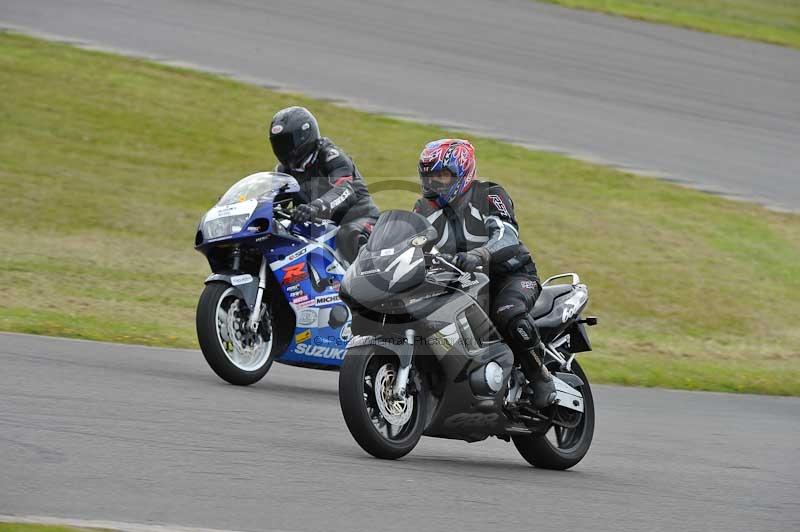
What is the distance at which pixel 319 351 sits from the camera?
9891mm

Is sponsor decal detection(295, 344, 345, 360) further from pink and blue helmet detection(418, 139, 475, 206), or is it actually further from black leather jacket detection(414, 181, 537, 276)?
pink and blue helmet detection(418, 139, 475, 206)

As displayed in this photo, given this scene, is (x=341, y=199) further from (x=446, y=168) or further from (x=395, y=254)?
(x=395, y=254)

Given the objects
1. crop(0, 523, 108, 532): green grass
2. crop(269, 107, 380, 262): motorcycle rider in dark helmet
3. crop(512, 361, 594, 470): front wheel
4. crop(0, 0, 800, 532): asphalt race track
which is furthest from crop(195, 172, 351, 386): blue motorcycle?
crop(0, 523, 108, 532): green grass

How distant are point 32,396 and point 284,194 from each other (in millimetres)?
2839

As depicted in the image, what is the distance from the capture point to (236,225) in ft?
30.6

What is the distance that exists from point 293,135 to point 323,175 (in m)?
0.45

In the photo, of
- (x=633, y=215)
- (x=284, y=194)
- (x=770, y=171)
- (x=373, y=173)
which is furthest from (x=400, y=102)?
(x=284, y=194)

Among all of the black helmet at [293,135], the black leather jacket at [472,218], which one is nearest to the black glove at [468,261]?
the black leather jacket at [472,218]

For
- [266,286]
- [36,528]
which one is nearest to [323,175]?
[266,286]

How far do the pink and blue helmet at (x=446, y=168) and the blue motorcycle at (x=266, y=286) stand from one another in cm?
236

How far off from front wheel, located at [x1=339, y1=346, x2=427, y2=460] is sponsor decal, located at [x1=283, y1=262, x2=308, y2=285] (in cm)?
287

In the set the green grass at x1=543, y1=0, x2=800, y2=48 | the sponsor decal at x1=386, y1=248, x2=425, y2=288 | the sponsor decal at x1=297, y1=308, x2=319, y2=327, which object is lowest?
the sponsor decal at x1=297, y1=308, x2=319, y2=327

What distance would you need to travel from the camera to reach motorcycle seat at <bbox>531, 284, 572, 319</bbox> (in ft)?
26.0

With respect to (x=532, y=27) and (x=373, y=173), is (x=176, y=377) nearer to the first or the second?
(x=373, y=173)
